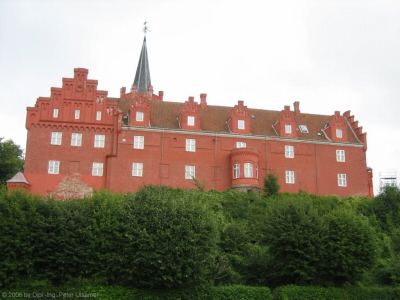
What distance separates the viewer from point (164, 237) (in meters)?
31.8

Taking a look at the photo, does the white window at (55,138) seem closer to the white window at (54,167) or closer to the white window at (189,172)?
Answer: the white window at (54,167)

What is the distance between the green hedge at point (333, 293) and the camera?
33.1 metres

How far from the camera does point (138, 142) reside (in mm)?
57344

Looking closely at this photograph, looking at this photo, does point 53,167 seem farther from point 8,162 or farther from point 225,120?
point 225,120

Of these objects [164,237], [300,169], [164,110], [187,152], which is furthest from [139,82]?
[164,237]

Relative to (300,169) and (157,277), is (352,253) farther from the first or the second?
(300,169)

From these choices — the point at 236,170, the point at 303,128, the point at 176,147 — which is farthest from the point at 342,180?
the point at 176,147

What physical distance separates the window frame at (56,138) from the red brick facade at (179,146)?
0.10 m

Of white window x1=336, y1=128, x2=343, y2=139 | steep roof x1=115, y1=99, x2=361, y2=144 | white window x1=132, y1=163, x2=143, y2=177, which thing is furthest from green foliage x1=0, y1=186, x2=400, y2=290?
white window x1=336, y1=128, x2=343, y2=139

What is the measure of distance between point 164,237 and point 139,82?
2080 inches

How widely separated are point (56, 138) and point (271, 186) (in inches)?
933

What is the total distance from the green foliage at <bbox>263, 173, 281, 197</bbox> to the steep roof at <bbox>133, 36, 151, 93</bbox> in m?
30.7

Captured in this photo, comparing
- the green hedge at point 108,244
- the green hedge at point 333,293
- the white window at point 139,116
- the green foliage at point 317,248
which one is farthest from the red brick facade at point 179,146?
the green hedge at point 333,293

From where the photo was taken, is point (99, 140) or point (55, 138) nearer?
point (55, 138)
